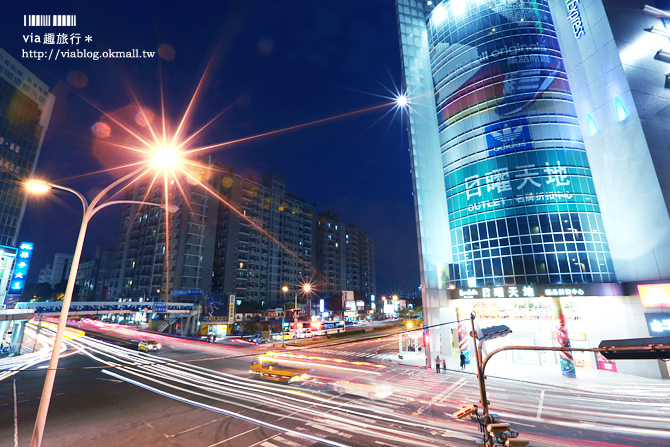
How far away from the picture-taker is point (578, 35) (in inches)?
1485

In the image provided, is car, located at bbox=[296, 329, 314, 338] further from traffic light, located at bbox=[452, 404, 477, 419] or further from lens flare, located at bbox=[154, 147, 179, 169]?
lens flare, located at bbox=[154, 147, 179, 169]

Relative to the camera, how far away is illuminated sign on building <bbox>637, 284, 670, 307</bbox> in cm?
2691

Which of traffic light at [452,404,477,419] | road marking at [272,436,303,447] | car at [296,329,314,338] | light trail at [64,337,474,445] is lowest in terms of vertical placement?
car at [296,329,314,338]

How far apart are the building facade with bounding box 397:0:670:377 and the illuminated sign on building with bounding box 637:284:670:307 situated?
1.33 m

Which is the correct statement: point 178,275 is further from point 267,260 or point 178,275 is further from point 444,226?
point 444,226

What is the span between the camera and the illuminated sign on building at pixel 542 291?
100 feet

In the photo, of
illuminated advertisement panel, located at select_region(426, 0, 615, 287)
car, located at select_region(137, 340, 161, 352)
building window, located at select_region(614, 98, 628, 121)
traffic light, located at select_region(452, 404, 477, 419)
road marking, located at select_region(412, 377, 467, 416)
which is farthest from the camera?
car, located at select_region(137, 340, 161, 352)

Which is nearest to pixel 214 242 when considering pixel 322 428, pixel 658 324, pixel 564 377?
pixel 322 428

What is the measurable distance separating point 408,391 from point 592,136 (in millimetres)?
Result: 35993

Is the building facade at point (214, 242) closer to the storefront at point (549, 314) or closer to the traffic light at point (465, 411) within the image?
the storefront at point (549, 314)

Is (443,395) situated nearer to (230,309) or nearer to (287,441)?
(287,441)

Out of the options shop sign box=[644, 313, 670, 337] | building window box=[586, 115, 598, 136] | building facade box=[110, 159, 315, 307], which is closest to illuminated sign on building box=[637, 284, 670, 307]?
shop sign box=[644, 313, 670, 337]

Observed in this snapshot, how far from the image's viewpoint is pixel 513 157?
39.1 metres

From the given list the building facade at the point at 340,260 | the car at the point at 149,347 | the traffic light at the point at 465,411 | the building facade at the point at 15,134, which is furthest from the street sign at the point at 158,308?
the building facade at the point at 340,260
